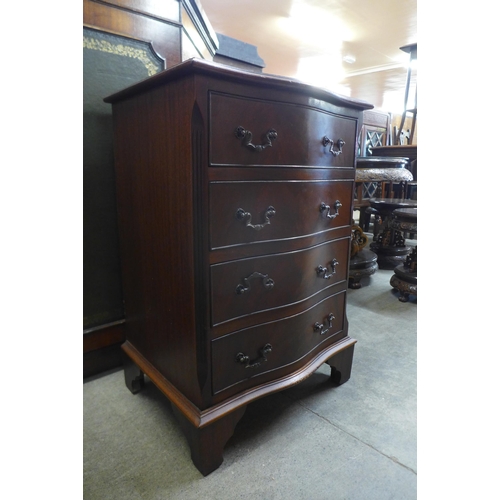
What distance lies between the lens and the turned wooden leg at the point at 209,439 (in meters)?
0.94

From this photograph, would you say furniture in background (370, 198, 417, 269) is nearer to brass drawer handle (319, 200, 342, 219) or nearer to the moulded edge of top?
brass drawer handle (319, 200, 342, 219)

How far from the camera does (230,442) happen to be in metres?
1.08

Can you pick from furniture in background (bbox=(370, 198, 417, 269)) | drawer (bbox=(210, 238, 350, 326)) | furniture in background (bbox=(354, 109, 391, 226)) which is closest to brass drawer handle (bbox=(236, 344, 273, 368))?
drawer (bbox=(210, 238, 350, 326))

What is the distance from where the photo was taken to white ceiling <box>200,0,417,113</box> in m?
3.86

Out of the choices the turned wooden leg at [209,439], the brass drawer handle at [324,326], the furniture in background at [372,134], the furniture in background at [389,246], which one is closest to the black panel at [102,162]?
the turned wooden leg at [209,439]

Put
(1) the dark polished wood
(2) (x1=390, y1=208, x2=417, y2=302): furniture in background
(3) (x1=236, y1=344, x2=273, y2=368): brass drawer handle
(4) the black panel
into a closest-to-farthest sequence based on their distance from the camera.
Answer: (3) (x1=236, y1=344, x2=273, y2=368): brass drawer handle, (4) the black panel, (2) (x1=390, y1=208, x2=417, y2=302): furniture in background, (1) the dark polished wood

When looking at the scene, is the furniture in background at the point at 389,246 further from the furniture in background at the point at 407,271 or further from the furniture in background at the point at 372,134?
the furniture in background at the point at 372,134

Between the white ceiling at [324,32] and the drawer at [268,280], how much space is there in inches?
147

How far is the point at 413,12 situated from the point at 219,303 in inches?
185

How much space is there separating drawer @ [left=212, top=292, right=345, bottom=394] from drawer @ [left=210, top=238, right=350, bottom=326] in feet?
0.21

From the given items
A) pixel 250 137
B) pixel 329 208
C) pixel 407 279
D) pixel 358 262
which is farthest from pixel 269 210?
pixel 358 262

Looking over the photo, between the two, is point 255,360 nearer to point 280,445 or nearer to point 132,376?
point 280,445

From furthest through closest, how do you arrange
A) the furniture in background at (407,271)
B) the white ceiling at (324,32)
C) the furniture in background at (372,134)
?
the furniture in background at (372,134)
the white ceiling at (324,32)
the furniture in background at (407,271)
